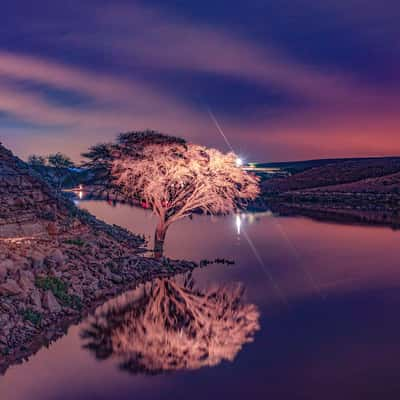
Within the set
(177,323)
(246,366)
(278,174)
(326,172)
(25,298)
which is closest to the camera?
(246,366)

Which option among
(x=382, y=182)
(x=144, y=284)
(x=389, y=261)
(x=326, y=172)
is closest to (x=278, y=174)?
(x=326, y=172)

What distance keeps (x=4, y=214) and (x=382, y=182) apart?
338ft

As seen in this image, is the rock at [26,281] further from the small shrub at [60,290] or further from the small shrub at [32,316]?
the small shrub at [32,316]

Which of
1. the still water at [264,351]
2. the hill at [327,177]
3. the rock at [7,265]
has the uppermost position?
the hill at [327,177]

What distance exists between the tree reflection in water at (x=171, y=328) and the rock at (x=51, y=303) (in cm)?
140

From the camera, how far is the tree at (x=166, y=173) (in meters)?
31.3

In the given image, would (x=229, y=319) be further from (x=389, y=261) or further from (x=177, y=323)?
(x=389, y=261)

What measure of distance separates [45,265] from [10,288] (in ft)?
11.4

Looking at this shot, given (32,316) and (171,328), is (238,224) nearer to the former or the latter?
(171,328)

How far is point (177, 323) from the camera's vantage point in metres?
20.8

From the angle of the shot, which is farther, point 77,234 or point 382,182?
point 382,182

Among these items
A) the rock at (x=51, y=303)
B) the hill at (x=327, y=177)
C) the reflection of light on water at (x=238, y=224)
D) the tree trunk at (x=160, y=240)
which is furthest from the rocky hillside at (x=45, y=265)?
the hill at (x=327, y=177)

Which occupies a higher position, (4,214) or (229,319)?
(4,214)

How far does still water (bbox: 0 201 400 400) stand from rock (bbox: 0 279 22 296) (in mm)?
2543
